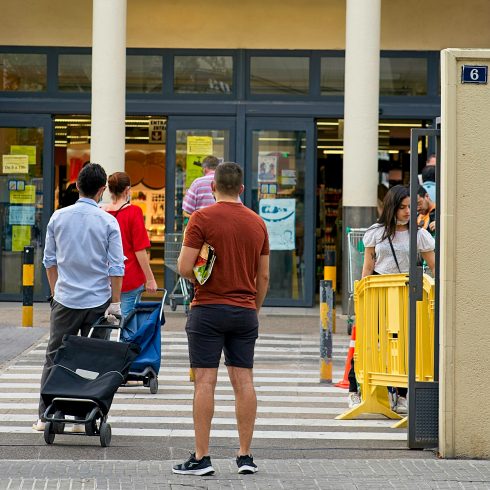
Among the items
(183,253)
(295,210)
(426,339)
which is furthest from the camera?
(295,210)

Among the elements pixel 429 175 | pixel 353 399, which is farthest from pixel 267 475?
pixel 429 175

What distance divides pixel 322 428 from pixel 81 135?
39.1ft

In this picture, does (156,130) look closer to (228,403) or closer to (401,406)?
(228,403)

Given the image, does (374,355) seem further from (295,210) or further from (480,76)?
(295,210)

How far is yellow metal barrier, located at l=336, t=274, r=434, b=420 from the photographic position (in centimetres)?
970

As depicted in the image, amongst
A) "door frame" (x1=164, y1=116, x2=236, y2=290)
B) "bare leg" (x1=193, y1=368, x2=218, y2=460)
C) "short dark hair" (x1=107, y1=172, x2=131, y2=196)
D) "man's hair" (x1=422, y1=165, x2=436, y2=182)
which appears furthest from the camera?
"door frame" (x1=164, y1=116, x2=236, y2=290)

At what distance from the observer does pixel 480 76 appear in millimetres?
8375

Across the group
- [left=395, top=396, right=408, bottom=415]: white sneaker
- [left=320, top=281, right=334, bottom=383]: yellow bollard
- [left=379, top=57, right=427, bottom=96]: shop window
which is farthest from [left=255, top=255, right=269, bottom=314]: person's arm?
[left=379, top=57, right=427, bottom=96]: shop window

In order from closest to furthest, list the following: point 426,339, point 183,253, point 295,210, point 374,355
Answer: point 183,253, point 426,339, point 374,355, point 295,210

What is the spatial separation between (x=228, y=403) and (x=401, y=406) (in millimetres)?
1480

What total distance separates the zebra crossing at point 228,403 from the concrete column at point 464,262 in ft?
3.55

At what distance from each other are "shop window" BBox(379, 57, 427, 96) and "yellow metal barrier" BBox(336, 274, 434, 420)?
10245 mm

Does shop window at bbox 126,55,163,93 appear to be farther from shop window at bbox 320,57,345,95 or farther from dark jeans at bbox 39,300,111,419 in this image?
dark jeans at bbox 39,300,111,419

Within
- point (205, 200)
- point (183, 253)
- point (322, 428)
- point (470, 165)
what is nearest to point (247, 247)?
point (183, 253)
